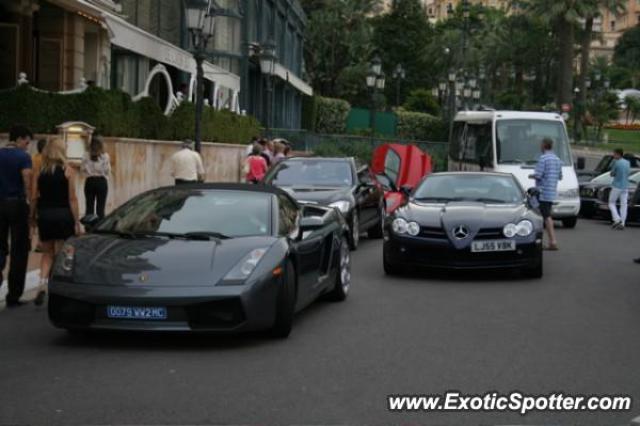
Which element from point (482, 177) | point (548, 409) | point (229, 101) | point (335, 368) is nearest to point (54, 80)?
point (482, 177)

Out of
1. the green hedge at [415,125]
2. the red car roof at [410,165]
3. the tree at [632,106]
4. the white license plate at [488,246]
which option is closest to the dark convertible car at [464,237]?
the white license plate at [488,246]

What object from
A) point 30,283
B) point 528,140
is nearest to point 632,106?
point 528,140

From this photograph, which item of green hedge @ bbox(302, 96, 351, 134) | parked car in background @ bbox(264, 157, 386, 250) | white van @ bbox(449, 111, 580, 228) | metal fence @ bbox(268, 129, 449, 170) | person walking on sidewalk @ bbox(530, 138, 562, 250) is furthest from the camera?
green hedge @ bbox(302, 96, 351, 134)

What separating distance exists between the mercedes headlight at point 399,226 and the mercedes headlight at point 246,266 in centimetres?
498

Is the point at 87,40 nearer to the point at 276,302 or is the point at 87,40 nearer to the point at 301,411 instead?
the point at 276,302

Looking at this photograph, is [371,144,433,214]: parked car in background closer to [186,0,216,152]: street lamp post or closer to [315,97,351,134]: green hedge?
[186,0,216,152]: street lamp post

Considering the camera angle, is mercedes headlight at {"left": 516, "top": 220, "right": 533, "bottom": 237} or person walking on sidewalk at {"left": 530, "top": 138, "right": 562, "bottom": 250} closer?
mercedes headlight at {"left": 516, "top": 220, "right": 533, "bottom": 237}

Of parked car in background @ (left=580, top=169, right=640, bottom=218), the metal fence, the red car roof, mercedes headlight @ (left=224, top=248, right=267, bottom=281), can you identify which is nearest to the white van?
parked car in background @ (left=580, top=169, right=640, bottom=218)

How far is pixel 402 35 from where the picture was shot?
97.8 m

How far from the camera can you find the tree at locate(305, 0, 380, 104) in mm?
79250

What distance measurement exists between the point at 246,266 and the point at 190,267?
44 cm

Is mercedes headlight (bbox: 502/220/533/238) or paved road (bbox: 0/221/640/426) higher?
mercedes headlight (bbox: 502/220/533/238)

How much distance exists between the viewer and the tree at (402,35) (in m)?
96.9

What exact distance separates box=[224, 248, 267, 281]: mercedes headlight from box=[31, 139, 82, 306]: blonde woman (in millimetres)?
2750
